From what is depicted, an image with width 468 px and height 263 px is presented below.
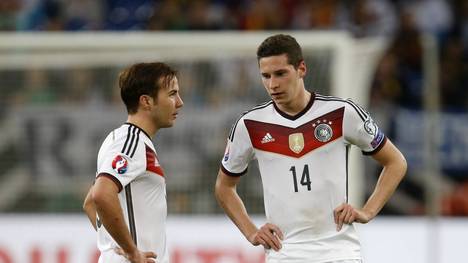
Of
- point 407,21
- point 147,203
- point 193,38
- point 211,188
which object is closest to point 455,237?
point 211,188

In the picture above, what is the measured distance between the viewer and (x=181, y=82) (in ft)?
33.9

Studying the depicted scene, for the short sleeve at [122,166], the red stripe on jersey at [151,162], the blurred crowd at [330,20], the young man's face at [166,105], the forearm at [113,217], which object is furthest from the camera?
the blurred crowd at [330,20]

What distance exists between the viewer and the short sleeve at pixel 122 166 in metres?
5.45

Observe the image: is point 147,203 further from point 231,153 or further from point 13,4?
point 13,4

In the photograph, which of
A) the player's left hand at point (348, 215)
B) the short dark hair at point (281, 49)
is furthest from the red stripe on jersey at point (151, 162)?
the player's left hand at point (348, 215)

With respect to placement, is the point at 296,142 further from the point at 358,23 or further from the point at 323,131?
the point at 358,23

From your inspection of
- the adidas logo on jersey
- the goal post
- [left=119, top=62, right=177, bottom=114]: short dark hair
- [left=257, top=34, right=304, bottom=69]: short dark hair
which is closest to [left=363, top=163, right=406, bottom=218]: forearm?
the adidas logo on jersey

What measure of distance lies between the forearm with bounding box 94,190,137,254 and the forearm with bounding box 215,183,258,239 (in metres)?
0.88

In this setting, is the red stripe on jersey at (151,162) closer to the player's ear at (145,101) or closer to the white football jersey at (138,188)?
the white football jersey at (138,188)

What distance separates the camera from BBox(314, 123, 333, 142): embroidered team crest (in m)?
5.91

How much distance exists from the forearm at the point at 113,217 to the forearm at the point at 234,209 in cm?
88

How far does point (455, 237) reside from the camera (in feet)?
32.8

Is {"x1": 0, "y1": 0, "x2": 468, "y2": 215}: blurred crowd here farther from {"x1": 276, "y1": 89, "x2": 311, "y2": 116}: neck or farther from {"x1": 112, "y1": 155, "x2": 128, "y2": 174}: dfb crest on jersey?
{"x1": 112, "y1": 155, "x2": 128, "y2": 174}: dfb crest on jersey

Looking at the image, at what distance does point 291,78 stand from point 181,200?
4.51 meters
